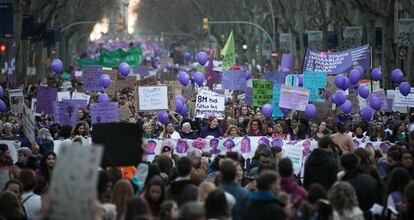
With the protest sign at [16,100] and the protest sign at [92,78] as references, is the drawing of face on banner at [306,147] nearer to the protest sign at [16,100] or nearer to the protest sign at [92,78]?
the protest sign at [16,100]

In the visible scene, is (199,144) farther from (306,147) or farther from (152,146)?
(306,147)

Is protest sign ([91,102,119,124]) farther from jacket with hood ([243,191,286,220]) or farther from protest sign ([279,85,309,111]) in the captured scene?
jacket with hood ([243,191,286,220])

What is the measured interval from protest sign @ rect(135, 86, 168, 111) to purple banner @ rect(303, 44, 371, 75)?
17.3 ft

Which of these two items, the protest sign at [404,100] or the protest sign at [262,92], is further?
the protest sign at [262,92]

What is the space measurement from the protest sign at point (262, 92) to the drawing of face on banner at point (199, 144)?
570cm

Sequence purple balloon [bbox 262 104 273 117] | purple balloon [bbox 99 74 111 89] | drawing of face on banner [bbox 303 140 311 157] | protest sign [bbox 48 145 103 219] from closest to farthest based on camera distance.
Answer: protest sign [bbox 48 145 103 219]
drawing of face on banner [bbox 303 140 311 157]
purple balloon [bbox 262 104 273 117]
purple balloon [bbox 99 74 111 89]

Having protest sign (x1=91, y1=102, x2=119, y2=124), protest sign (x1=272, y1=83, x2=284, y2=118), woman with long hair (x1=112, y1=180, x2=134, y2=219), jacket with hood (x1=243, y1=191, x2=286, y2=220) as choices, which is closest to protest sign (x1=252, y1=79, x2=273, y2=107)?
protest sign (x1=272, y1=83, x2=284, y2=118)

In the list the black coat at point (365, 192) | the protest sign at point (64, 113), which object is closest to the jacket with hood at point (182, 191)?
the black coat at point (365, 192)

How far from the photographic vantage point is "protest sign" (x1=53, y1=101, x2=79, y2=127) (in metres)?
21.0

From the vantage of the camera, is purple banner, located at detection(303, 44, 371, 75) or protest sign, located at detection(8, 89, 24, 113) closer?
protest sign, located at detection(8, 89, 24, 113)

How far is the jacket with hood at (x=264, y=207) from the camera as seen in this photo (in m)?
9.82

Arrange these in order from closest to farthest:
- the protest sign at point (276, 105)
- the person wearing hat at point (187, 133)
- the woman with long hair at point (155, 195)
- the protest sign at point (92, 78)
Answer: the woman with long hair at point (155, 195), the person wearing hat at point (187, 133), the protest sign at point (276, 105), the protest sign at point (92, 78)

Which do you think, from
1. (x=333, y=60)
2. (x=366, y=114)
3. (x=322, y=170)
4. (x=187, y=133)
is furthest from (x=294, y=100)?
(x=322, y=170)

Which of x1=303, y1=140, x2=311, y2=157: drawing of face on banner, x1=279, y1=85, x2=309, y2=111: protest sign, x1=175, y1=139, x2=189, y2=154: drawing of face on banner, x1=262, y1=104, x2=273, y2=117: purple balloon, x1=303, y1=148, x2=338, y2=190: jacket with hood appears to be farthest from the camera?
x1=262, y1=104, x2=273, y2=117: purple balloon
